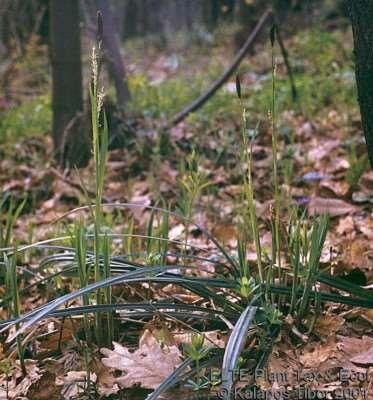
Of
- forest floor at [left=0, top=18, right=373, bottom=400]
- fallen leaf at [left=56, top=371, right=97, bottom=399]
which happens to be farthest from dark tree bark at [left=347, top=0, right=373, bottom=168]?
fallen leaf at [left=56, top=371, right=97, bottom=399]

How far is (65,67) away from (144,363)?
2906 millimetres

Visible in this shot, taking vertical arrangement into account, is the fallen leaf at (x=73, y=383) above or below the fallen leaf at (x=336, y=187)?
below

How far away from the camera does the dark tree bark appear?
153 centimetres

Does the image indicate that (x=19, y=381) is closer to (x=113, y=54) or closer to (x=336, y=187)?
(x=336, y=187)

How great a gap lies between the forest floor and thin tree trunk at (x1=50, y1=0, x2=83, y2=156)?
0.26 meters

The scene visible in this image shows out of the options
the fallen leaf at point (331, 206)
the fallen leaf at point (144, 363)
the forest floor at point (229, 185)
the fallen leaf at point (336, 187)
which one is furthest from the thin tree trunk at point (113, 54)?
the fallen leaf at point (144, 363)

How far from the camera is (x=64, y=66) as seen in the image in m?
3.95

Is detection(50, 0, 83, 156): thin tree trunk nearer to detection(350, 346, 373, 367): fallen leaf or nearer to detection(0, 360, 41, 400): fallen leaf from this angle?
detection(0, 360, 41, 400): fallen leaf

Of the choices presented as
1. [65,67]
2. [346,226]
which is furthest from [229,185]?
[65,67]

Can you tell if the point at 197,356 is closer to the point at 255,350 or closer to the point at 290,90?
the point at 255,350

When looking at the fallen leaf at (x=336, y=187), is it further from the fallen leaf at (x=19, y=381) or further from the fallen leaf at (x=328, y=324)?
the fallen leaf at (x=19, y=381)

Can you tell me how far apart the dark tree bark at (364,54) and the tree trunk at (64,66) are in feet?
8.21

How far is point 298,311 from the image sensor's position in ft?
4.98

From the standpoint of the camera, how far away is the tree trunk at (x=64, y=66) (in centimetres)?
385
